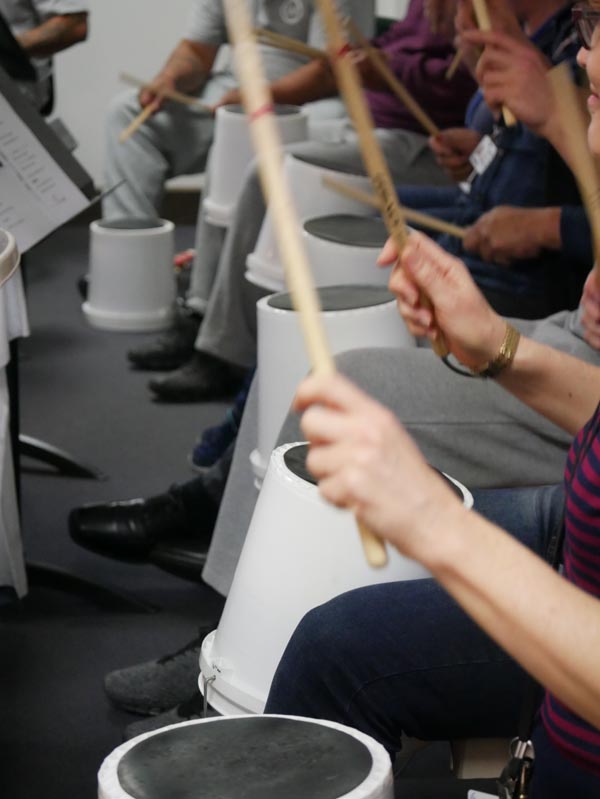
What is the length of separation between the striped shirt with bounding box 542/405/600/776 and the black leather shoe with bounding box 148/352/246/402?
2045 mm

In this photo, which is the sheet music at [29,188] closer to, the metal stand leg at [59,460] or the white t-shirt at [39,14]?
the metal stand leg at [59,460]

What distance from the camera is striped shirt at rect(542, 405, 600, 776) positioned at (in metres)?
0.92

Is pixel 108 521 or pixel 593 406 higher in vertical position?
pixel 593 406

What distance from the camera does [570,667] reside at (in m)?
0.73

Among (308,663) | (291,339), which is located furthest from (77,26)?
(308,663)

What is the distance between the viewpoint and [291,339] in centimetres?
169

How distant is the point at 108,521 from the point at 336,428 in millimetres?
1514

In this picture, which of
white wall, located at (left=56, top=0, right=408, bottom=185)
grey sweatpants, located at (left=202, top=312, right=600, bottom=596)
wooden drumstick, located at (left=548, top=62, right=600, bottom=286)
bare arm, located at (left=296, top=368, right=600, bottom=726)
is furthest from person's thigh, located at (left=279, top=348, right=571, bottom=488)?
white wall, located at (left=56, top=0, right=408, bottom=185)

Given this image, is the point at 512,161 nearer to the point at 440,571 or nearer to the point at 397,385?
the point at 397,385

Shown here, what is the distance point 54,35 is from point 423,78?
1.16 meters

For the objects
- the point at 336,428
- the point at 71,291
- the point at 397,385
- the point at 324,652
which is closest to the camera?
the point at 336,428

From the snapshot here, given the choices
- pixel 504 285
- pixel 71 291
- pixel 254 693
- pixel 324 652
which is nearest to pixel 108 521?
pixel 504 285

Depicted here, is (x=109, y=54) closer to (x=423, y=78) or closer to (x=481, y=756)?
(x=423, y=78)

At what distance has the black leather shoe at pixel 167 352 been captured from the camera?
10.6 feet
